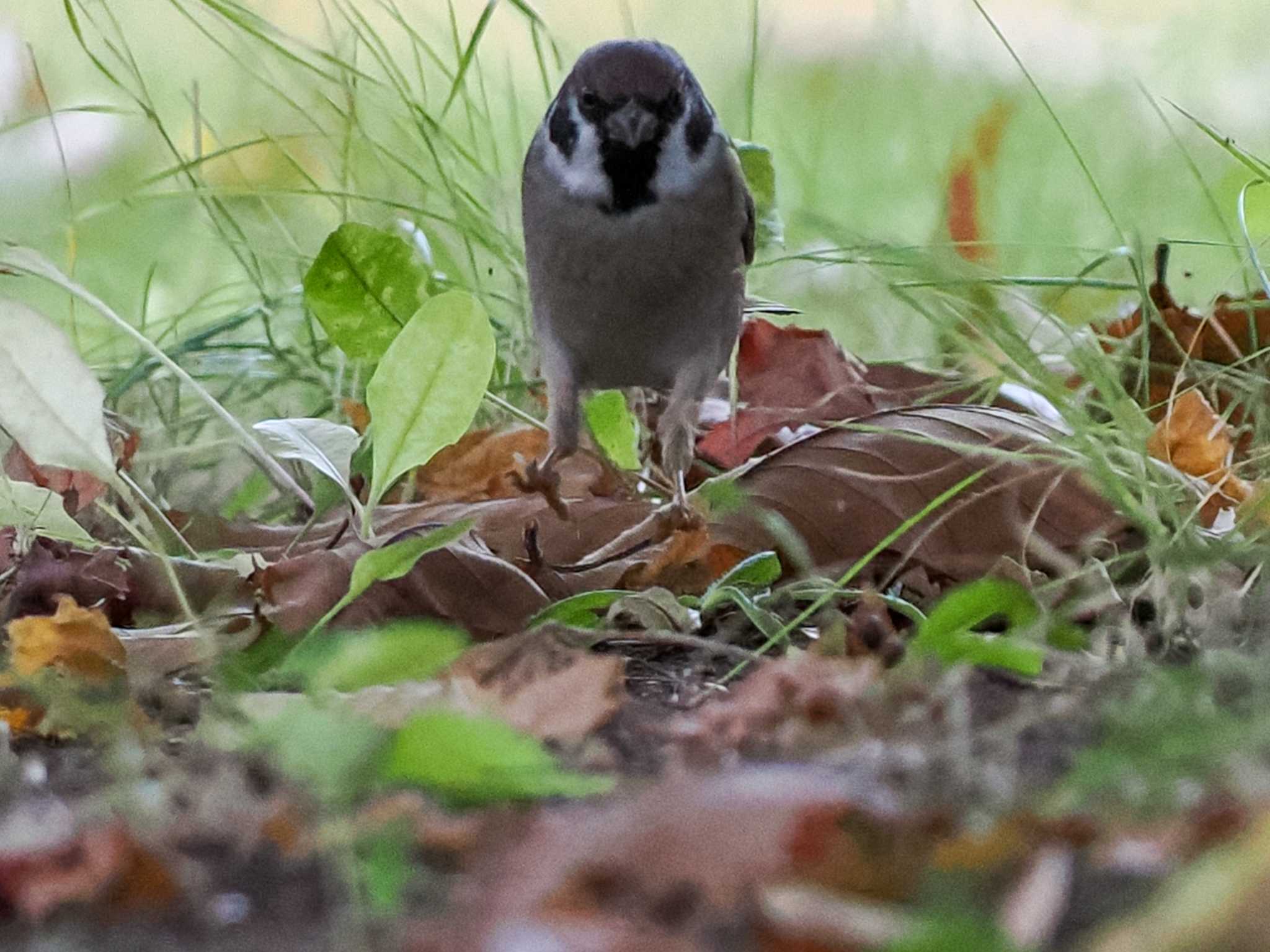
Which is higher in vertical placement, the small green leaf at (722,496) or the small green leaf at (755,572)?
the small green leaf at (722,496)

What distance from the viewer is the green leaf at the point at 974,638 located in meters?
1.31

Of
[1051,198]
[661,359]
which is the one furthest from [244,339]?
[1051,198]

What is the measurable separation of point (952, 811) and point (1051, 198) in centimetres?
343

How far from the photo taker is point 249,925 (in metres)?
0.93

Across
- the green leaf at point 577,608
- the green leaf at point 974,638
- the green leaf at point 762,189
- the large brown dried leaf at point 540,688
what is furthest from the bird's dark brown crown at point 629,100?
the green leaf at point 974,638

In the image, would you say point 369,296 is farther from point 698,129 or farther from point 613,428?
point 698,129

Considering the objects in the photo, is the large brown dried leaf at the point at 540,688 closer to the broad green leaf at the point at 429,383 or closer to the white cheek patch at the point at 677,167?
the broad green leaf at the point at 429,383

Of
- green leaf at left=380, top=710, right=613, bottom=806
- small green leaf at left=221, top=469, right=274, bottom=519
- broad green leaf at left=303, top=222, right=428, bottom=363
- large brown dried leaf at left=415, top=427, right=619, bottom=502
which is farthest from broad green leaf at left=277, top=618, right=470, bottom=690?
small green leaf at left=221, top=469, right=274, bottom=519

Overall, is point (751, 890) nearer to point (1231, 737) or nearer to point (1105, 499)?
Answer: point (1231, 737)

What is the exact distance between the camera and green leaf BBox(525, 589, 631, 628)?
1.71m

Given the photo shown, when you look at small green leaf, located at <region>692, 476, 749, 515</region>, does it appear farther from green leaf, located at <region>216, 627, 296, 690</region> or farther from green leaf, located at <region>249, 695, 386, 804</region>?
green leaf, located at <region>249, 695, 386, 804</region>

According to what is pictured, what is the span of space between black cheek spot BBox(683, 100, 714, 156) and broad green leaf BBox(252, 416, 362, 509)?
0.84 metres

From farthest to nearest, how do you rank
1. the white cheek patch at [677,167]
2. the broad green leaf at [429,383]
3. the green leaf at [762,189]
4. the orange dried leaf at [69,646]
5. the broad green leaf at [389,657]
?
the green leaf at [762,189], the white cheek patch at [677,167], the broad green leaf at [429,383], the orange dried leaf at [69,646], the broad green leaf at [389,657]

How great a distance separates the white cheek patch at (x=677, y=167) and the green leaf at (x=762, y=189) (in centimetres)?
17
